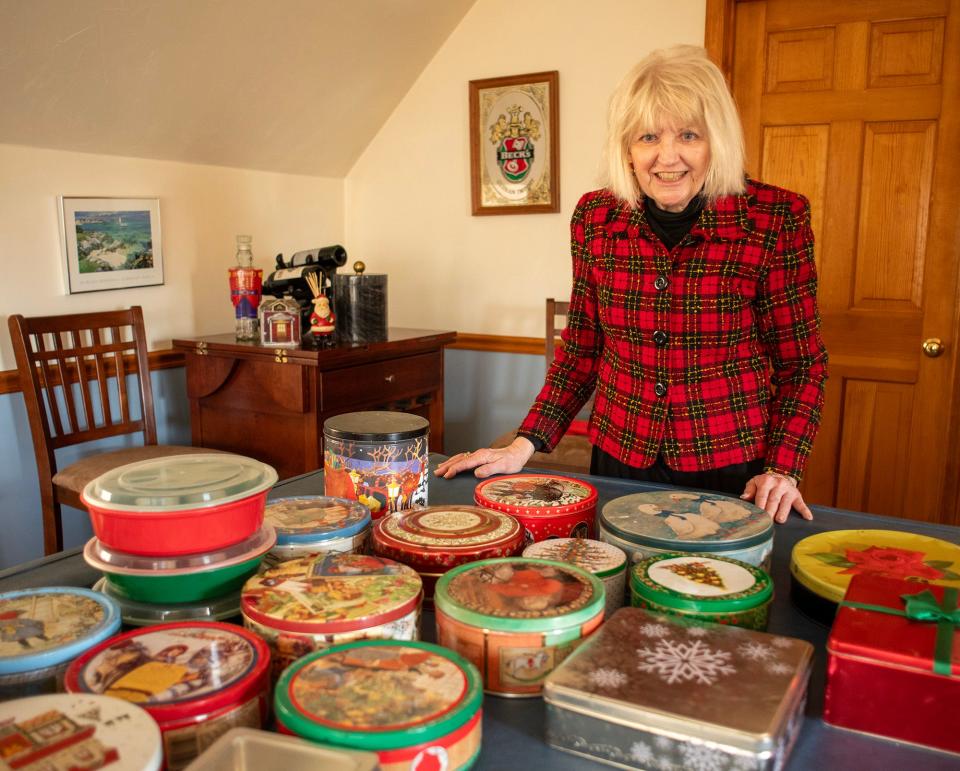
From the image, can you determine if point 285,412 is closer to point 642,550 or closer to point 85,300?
point 85,300

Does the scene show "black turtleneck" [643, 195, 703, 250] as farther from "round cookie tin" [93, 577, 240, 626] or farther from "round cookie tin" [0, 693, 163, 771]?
"round cookie tin" [0, 693, 163, 771]

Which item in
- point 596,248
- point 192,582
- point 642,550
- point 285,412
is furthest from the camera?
point 285,412

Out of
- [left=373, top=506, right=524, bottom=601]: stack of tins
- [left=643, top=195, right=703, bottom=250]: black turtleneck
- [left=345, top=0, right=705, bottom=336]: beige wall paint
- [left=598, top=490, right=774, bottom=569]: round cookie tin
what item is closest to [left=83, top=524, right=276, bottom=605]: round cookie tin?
[left=373, top=506, right=524, bottom=601]: stack of tins

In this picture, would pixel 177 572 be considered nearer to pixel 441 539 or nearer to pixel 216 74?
pixel 441 539

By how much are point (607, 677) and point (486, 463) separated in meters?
0.75

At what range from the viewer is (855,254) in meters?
2.98

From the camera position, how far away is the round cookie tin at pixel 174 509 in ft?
2.86

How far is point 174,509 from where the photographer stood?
86 centimetres

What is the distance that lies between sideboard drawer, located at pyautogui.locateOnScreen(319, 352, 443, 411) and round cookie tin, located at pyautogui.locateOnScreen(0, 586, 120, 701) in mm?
1804

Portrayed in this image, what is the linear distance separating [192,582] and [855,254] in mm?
2710

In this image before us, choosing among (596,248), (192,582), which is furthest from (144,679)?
(596,248)

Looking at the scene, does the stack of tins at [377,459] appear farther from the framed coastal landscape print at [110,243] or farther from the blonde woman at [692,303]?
the framed coastal landscape print at [110,243]

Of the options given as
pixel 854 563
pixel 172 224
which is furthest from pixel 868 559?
pixel 172 224

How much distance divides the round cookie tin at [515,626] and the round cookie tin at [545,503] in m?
0.24
